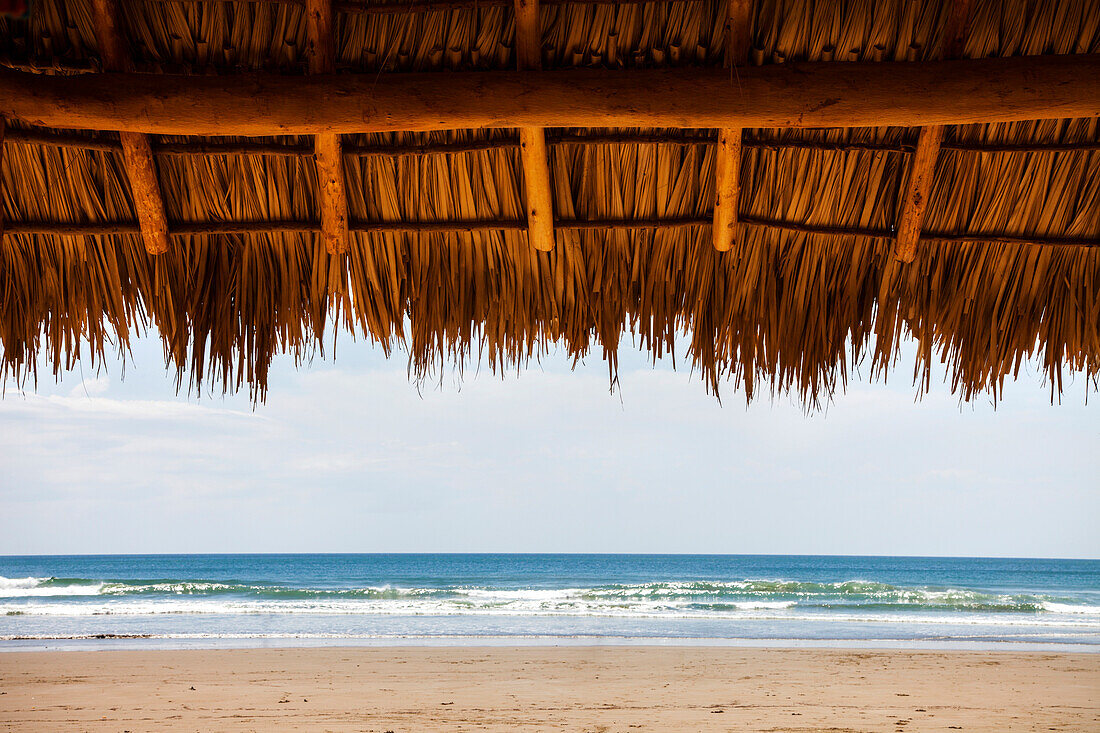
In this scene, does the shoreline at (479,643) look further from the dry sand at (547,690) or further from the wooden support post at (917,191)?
the wooden support post at (917,191)

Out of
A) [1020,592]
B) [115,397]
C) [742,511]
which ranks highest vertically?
[115,397]

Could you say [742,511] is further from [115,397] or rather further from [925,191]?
[925,191]

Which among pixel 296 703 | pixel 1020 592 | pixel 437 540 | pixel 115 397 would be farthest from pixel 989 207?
pixel 115 397

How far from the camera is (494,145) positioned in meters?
1.89

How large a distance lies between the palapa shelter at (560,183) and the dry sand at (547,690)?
245 centimetres

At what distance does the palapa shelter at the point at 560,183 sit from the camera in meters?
1.64

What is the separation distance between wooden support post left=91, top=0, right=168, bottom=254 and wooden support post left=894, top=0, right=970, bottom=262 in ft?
5.65

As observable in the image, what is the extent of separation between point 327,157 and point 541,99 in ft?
1.70

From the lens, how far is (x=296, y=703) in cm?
442

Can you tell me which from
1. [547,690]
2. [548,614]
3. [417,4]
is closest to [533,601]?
[548,614]

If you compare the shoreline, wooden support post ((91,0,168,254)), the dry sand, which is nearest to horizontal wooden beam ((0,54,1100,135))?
wooden support post ((91,0,168,254))

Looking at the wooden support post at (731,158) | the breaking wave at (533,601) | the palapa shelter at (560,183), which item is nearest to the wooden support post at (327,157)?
the palapa shelter at (560,183)

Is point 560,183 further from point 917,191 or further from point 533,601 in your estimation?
point 533,601

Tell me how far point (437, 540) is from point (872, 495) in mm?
13583
